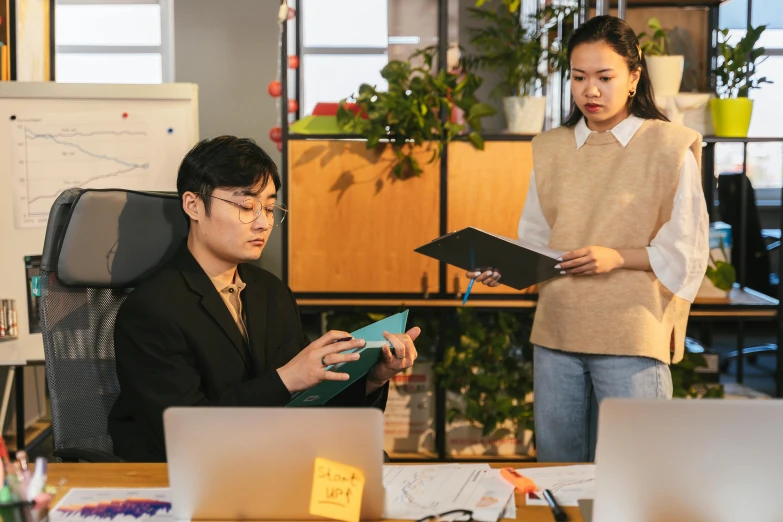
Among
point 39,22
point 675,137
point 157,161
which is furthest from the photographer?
point 39,22

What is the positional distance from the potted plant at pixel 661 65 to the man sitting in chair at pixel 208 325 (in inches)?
69.2

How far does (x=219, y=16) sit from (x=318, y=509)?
175 inches

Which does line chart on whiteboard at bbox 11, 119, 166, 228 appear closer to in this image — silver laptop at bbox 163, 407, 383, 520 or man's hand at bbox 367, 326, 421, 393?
man's hand at bbox 367, 326, 421, 393

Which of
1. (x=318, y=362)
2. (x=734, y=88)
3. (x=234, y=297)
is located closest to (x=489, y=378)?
(x=734, y=88)

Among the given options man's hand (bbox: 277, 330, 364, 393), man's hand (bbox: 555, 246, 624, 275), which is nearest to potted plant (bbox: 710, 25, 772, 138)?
man's hand (bbox: 555, 246, 624, 275)

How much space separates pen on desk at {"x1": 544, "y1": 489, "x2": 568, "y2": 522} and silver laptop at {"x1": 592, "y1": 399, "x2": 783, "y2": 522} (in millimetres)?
197

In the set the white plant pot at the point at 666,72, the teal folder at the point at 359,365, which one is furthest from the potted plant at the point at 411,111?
the teal folder at the point at 359,365

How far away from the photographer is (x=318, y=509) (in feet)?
3.52

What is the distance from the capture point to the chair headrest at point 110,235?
5.72 ft

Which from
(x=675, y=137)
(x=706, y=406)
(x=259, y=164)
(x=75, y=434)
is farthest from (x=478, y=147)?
(x=706, y=406)

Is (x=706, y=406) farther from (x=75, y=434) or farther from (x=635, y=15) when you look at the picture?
(x=635, y=15)

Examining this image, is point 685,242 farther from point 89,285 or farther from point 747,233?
point 747,233

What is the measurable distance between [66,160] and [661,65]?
2.13 m

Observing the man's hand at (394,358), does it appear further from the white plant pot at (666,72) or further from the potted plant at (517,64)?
the white plant pot at (666,72)
